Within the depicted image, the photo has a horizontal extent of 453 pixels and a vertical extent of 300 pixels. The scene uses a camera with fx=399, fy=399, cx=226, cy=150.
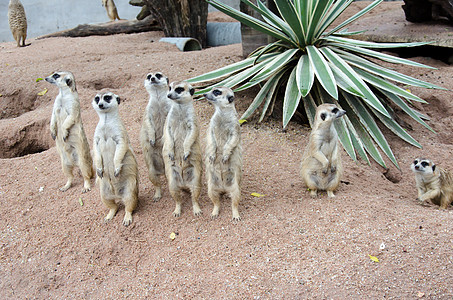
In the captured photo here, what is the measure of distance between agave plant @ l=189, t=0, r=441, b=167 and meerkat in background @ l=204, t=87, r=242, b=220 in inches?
35.1

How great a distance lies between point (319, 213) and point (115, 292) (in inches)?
59.5

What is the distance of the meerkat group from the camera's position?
9.66 ft

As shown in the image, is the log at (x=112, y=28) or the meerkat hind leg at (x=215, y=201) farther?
the log at (x=112, y=28)

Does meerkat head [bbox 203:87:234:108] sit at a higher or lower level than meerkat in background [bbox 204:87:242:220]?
higher

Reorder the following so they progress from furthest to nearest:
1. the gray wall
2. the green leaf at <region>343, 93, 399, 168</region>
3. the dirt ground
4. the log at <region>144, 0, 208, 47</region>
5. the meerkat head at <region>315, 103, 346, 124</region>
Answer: the gray wall
the log at <region>144, 0, 208, 47</region>
the green leaf at <region>343, 93, 399, 168</region>
the meerkat head at <region>315, 103, 346, 124</region>
the dirt ground

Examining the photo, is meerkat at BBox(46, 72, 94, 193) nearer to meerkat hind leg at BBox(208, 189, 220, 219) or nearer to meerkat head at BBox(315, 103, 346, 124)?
meerkat hind leg at BBox(208, 189, 220, 219)

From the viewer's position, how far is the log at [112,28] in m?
9.40

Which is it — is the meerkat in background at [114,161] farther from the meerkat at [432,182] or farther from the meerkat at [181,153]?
the meerkat at [432,182]

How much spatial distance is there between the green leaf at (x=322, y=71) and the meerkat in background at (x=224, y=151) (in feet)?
3.58

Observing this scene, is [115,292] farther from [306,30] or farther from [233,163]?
[306,30]

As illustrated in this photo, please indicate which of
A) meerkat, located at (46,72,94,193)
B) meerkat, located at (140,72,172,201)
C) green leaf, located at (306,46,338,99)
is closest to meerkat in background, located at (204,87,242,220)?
meerkat, located at (140,72,172,201)

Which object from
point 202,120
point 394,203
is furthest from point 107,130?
point 394,203

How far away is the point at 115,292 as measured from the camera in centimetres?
250

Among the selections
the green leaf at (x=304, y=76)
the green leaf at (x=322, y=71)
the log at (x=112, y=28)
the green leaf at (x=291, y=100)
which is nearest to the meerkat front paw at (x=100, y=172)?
the green leaf at (x=291, y=100)
